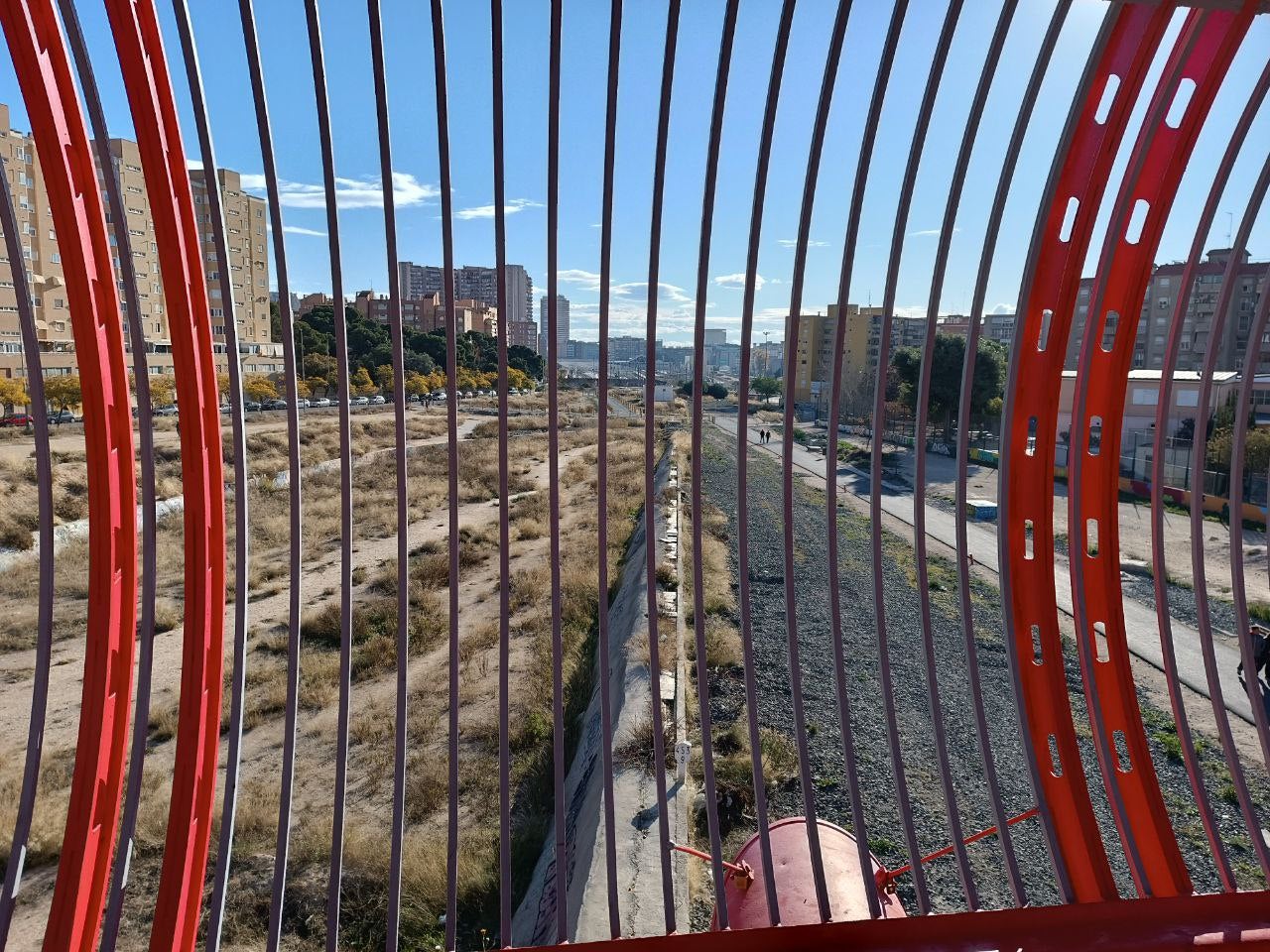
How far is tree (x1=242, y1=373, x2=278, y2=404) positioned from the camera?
3706cm

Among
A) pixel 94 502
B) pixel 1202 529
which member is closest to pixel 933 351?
pixel 1202 529

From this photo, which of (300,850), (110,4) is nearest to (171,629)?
(300,850)

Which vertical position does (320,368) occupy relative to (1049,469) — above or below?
below

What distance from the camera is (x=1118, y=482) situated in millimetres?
2234

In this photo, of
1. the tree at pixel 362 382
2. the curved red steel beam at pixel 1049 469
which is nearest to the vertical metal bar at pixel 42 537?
the curved red steel beam at pixel 1049 469

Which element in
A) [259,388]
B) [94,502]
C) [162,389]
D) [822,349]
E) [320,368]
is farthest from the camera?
[822,349]

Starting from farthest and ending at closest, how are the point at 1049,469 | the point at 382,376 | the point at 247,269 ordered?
1. the point at 382,376
2. the point at 247,269
3. the point at 1049,469

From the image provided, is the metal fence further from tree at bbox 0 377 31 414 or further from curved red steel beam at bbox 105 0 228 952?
tree at bbox 0 377 31 414

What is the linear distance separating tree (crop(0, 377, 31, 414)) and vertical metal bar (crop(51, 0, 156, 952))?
117ft

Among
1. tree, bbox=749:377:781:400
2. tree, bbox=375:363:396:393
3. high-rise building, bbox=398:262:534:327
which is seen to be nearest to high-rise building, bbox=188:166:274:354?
tree, bbox=375:363:396:393

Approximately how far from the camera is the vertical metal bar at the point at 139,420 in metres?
1.71

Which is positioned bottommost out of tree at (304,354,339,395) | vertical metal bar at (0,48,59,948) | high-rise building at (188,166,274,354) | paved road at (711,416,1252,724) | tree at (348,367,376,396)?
paved road at (711,416,1252,724)

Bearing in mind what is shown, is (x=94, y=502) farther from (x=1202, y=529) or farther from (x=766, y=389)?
(x=766, y=389)

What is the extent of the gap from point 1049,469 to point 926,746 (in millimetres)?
7187
